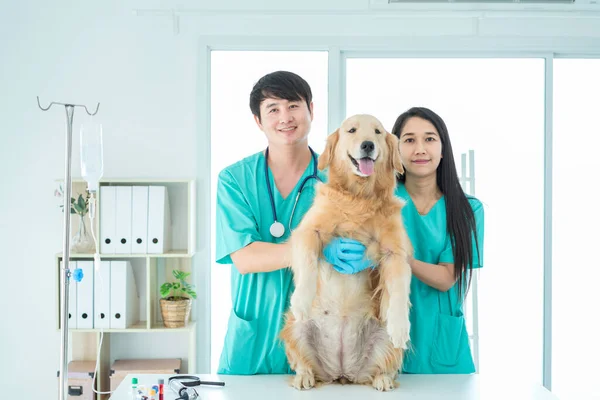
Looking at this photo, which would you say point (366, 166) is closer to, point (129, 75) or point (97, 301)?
point (97, 301)

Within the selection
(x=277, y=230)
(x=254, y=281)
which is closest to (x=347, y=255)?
(x=277, y=230)

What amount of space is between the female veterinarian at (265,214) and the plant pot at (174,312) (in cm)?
108

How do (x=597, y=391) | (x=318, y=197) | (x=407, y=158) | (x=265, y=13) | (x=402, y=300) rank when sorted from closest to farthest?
(x=402, y=300), (x=318, y=197), (x=407, y=158), (x=265, y=13), (x=597, y=391)

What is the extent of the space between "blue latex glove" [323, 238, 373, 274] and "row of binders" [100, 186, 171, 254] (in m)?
1.63

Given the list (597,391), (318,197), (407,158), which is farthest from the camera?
(597,391)

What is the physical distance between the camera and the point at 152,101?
137 inches

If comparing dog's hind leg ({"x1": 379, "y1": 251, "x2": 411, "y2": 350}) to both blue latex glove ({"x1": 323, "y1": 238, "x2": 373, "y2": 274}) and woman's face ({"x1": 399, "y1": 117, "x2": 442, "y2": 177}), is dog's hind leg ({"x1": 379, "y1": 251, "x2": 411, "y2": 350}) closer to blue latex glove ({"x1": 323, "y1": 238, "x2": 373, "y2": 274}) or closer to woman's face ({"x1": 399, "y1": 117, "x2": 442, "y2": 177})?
blue latex glove ({"x1": 323, "y1": 238, "x2": 373, "y2": 274})

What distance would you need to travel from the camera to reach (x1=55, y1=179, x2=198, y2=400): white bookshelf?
3250mm

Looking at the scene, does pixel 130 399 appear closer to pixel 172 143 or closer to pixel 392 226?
pixel 392 226

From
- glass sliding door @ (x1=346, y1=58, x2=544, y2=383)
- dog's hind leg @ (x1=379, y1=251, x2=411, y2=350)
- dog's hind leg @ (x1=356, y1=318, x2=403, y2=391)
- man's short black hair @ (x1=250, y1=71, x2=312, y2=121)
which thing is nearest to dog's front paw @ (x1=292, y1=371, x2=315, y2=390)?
dog's hind leg @ (x1=356, y1=318, x2=403, y2=391)

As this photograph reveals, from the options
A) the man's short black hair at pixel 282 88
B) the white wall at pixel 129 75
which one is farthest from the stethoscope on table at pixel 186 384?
the white wall at pixel 129 75

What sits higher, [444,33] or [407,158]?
[444,33]

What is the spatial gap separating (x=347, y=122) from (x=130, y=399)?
1107mm

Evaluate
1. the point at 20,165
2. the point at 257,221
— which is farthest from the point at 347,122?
the point at 20,165
